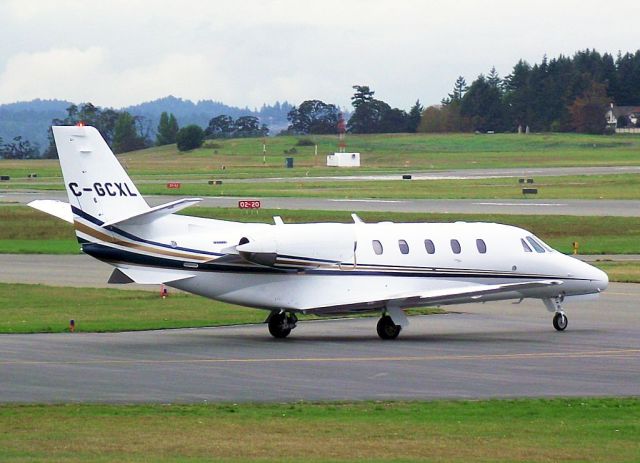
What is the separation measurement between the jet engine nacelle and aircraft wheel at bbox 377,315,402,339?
5.29 ft

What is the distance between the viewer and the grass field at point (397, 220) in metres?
62.6

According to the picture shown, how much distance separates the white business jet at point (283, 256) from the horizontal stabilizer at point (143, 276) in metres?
0.02

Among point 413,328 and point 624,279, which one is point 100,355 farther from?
point 624,279

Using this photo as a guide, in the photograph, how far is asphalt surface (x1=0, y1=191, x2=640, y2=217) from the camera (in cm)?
7788

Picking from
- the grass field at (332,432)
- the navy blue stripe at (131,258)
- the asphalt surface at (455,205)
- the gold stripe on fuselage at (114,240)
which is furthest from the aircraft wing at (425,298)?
the asphalt surface at (455,205)

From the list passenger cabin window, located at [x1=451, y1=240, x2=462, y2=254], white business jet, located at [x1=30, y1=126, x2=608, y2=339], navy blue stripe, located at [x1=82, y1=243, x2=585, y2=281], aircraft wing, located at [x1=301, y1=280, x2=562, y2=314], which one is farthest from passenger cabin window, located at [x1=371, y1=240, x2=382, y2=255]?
passenger cabin window, located at [x1=451, y1=240, x2=462, y2=254]

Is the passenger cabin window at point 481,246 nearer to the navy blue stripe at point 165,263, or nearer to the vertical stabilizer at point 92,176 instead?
the navy blue stripe at point 165,263

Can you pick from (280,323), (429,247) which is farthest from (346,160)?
(280,323)

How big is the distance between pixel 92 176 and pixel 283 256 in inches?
186

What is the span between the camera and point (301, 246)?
32.8 metres

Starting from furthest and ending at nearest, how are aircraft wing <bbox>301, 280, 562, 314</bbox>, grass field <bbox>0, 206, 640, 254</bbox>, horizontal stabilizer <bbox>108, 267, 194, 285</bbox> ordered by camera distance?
grass field <bbox>0, 206, 640, 254</bbox> < aircraft wing <bbox>301, 280, 562, 314</bbox> < horizontal stabilizer <bbox>108, 267, 194, 285</bbox>

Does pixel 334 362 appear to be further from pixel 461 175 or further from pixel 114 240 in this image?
pixel 461 175

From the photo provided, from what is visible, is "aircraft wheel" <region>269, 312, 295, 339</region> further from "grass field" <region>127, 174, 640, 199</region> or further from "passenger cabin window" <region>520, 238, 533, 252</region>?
"grass field" <region>127, 174, 640, 199</region>

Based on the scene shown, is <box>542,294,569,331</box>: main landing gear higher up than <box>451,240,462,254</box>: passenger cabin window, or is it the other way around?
<box>451,240,462,254</box>: passenger cabin window
